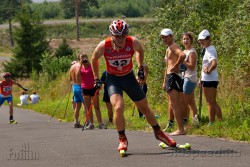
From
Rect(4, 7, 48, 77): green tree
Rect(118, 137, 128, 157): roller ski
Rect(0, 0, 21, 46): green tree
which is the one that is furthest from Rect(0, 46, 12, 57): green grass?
Rect(118, 137, 128, 157): roller ski

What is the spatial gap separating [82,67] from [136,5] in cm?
10653

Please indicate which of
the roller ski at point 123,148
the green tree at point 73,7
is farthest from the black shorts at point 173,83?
the green tree at point 73,7

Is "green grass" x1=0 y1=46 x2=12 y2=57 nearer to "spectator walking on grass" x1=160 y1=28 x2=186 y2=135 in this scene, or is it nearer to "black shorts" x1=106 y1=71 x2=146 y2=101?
"spectator walking on grass" x1=160 y1=28 x2=186 y2=135

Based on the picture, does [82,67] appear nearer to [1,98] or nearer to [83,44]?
[1,98]

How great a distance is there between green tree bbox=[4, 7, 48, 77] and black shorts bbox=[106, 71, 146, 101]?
3694 cm

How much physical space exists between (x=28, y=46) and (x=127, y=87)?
124ft

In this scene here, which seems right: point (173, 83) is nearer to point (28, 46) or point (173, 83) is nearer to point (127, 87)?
point (127, 87)

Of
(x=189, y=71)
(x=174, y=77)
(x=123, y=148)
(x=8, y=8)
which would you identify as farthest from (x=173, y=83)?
(x=8, y=8)

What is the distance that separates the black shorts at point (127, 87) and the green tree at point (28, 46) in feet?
121

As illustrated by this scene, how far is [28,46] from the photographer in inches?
1804

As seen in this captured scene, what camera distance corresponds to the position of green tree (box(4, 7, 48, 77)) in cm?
4566

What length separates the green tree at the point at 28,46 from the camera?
45656 mm

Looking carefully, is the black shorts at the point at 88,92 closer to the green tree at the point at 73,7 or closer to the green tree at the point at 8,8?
the green tree at the point at 8,8

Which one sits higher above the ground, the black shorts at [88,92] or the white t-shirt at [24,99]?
the black shorts at [88,92]
